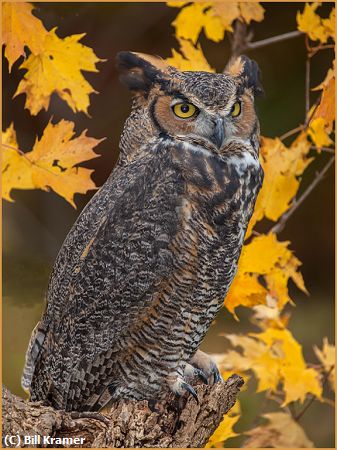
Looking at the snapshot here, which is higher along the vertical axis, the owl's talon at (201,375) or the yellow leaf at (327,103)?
the yellow leaf at (327,103)

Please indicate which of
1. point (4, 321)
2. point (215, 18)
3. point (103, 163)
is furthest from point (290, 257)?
point (103, 163)

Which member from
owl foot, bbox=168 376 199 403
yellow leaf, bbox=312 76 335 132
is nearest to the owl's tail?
owl foot, bbox=168 376 199 403

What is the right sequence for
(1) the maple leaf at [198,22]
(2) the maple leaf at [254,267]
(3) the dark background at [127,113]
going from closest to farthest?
1. (2) the maple leaf at [254,267]
2. (1) the maple leaf at [198,22]
3. (3) the dark background at [127,113]

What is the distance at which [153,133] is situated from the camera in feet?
7.08

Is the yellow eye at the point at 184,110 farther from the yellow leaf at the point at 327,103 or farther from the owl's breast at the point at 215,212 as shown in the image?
the yellow leaf at the point at 327,103

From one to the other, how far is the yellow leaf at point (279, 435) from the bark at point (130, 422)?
698 mm

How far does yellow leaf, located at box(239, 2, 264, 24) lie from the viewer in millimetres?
2363

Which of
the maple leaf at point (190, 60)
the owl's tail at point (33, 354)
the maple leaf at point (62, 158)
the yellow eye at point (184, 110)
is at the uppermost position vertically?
the maple leaf at point (190, 60)

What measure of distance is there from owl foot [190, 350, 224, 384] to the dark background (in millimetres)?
1216

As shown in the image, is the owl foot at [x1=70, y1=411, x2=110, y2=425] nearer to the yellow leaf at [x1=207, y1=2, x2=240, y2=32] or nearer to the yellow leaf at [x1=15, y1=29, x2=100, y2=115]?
the yellow leaf at [x1=15, y1=29, x2=100, y2=115]

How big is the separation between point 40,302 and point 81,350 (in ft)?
2.39

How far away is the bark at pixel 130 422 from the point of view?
6.48ft

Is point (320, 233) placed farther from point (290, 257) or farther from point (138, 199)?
point (138, 199)

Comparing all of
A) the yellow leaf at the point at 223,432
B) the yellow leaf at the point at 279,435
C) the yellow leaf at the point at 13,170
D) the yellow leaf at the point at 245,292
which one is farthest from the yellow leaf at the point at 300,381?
the yellow leaf at the point at 13,170
